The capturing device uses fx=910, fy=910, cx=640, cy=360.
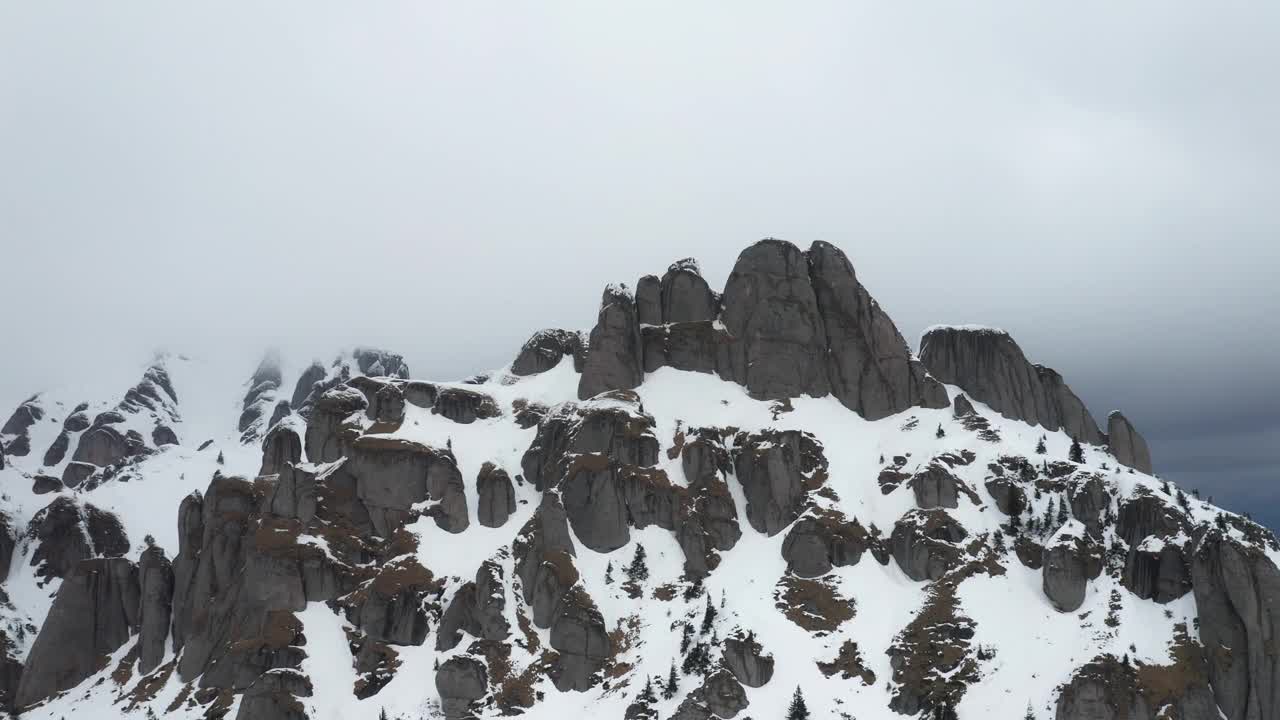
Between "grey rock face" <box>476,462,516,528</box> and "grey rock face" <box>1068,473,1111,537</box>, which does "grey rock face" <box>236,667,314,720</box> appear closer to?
"grey rock face" <box>476,462,516,528</box>

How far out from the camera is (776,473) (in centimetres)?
15200

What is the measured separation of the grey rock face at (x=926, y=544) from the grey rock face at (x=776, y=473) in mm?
17042

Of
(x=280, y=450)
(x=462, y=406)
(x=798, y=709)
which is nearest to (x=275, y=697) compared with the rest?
(x=280, y=450)

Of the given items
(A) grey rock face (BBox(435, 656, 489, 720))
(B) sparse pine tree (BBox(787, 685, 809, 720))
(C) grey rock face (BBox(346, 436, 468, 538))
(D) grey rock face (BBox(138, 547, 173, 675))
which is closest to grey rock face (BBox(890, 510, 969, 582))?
(B) sparse pine tree (BBox(787, 685, 809, 720))

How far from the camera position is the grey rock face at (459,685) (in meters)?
125

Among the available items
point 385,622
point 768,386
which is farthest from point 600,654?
point 768,386

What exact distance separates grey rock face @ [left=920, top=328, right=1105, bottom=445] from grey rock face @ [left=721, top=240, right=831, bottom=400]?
2416cm

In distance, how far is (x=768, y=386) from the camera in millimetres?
A: 171875

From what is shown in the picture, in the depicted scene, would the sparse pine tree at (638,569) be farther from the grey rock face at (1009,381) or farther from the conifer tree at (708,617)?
the grey rock face at (1009,381)

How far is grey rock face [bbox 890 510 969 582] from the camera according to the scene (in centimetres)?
13450

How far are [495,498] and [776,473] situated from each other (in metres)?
47.8

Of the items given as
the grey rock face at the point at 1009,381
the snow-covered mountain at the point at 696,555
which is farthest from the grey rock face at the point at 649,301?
the grey rock face at the point at 1009,381

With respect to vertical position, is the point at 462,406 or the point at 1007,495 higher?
the point at 462,406

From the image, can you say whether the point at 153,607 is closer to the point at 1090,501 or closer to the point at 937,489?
the point at 937,489
